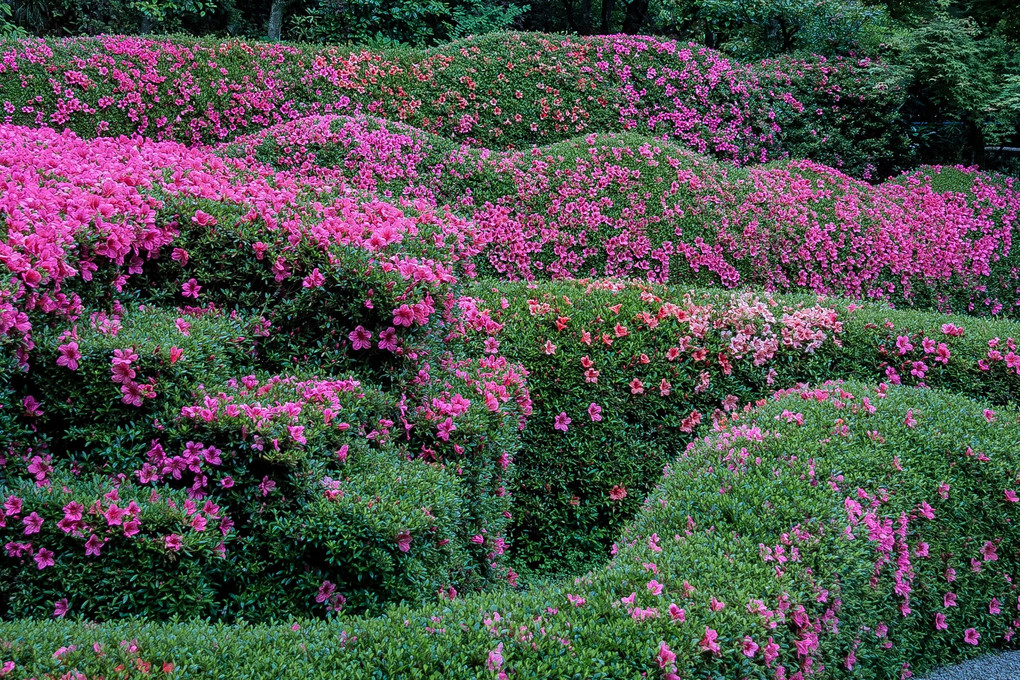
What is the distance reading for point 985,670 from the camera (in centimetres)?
432

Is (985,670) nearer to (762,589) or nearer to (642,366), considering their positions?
(762,589)

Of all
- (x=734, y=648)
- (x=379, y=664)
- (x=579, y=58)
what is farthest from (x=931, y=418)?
(x=579, y=58)

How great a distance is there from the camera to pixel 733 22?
1486cm

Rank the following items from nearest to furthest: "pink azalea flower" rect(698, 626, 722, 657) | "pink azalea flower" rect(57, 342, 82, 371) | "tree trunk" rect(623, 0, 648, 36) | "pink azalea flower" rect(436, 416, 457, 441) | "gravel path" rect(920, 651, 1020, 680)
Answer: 1. "pink azalea flower" rect(698, 626, 722, 657)
2. "pink azalea flower" rect(57, 342, 82, 371)
3. "pink azalea flower" rect(436, 416, 457, 441)
4. "gravel path" rect(920, 651, 1020, 680)
5. "tree trunk" rect(623, 0, 648, 36)

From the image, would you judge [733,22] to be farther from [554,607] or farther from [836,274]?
[554,607]

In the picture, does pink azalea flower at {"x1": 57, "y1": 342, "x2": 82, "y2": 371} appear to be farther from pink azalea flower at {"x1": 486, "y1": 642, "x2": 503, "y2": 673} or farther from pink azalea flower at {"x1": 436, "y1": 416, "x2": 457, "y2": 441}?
pink azalea flower at {"x1": 486, "y1": 642, "x2": 503, "y2": 673}

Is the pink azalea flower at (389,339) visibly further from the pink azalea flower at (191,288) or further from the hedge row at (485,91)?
the hedge row at (485,91)

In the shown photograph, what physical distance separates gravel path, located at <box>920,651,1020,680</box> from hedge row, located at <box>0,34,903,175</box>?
23.4 ft

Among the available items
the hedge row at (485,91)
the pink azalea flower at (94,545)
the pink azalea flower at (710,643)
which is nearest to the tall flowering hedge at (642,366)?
the pink azalea flower at (710,643)

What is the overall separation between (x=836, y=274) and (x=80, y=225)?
7.35 metres

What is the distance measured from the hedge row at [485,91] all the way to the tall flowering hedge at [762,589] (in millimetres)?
5737

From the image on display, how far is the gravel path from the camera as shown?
424cm

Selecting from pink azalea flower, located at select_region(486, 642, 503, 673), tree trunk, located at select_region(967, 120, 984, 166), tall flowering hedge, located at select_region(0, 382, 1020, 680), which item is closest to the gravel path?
tall flowering hedge, located at select_region(0, 382, 1020, 680)

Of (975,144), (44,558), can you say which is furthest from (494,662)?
(975,144)
